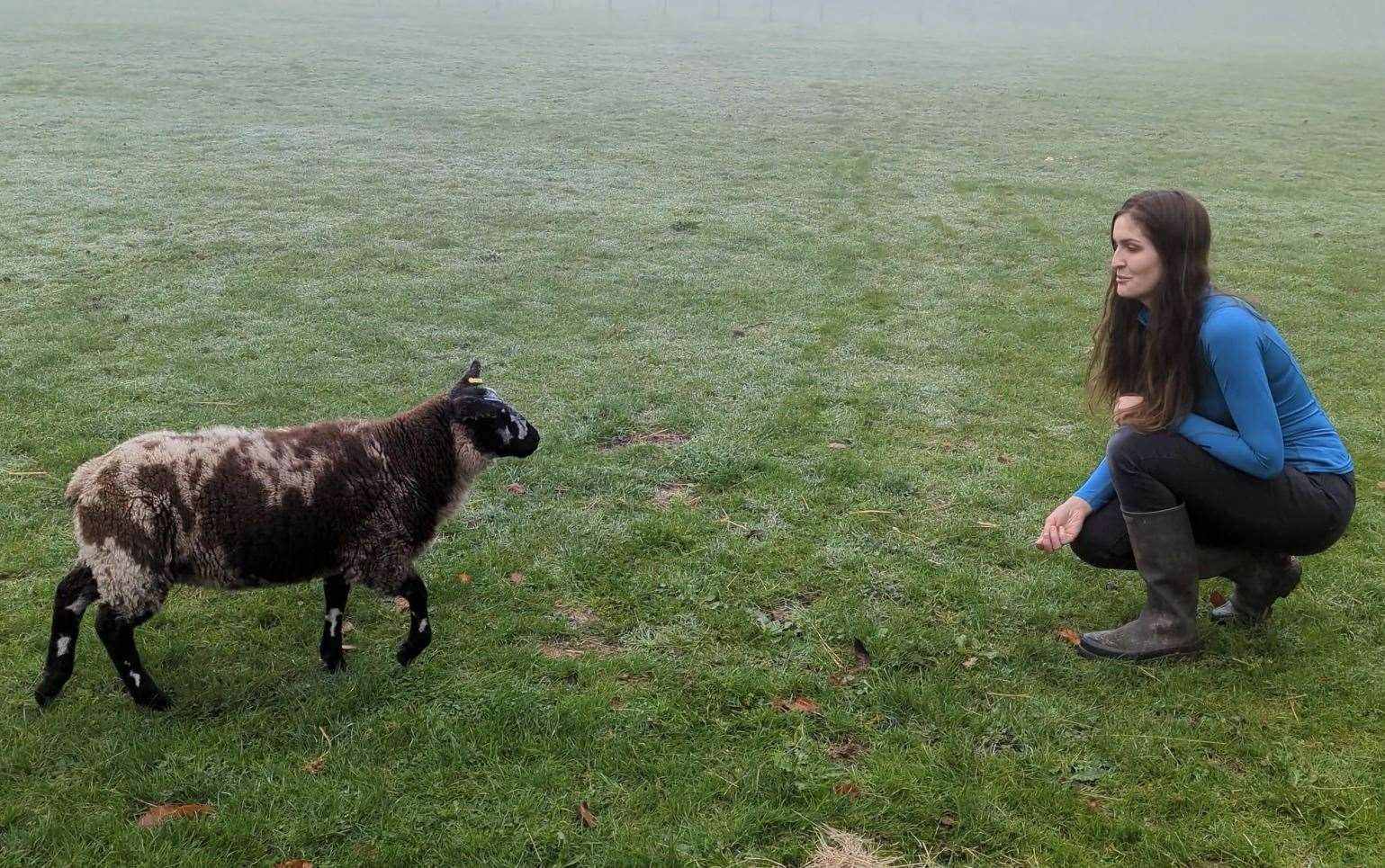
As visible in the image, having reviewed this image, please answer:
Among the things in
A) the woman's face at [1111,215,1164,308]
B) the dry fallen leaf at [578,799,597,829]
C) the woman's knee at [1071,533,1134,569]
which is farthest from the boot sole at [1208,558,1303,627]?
the dry fallen leaf at [578,799,597,829]

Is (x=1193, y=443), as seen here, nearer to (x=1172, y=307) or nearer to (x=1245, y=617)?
(x=1172, y=307)

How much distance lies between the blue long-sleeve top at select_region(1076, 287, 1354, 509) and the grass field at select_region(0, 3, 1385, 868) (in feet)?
3.32

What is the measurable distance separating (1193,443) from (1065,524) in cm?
71

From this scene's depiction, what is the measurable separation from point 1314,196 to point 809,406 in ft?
47.1

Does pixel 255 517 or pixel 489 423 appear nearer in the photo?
pixel 255 517

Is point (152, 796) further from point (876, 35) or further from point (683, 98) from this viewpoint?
point (876, 35)

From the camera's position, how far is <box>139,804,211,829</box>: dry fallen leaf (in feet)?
12.6

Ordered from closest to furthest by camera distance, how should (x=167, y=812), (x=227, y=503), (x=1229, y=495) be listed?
(x=167, y=812)
(x=227, y=503)
(x=1229, y=495)

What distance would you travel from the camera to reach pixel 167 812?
153 inches

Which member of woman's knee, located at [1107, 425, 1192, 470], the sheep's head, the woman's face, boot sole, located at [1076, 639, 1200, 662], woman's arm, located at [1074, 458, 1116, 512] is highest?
the woman's face

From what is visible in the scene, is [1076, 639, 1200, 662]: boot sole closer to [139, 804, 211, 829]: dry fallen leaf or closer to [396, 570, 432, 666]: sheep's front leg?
[396, 570, 432, 666]: sheep's front leg

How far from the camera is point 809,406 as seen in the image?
8273 millimetres

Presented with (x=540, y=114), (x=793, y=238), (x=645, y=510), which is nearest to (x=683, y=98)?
(x=540, y=114)

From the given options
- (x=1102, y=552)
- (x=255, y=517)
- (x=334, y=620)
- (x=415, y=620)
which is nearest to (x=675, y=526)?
(x=415, y=620)
